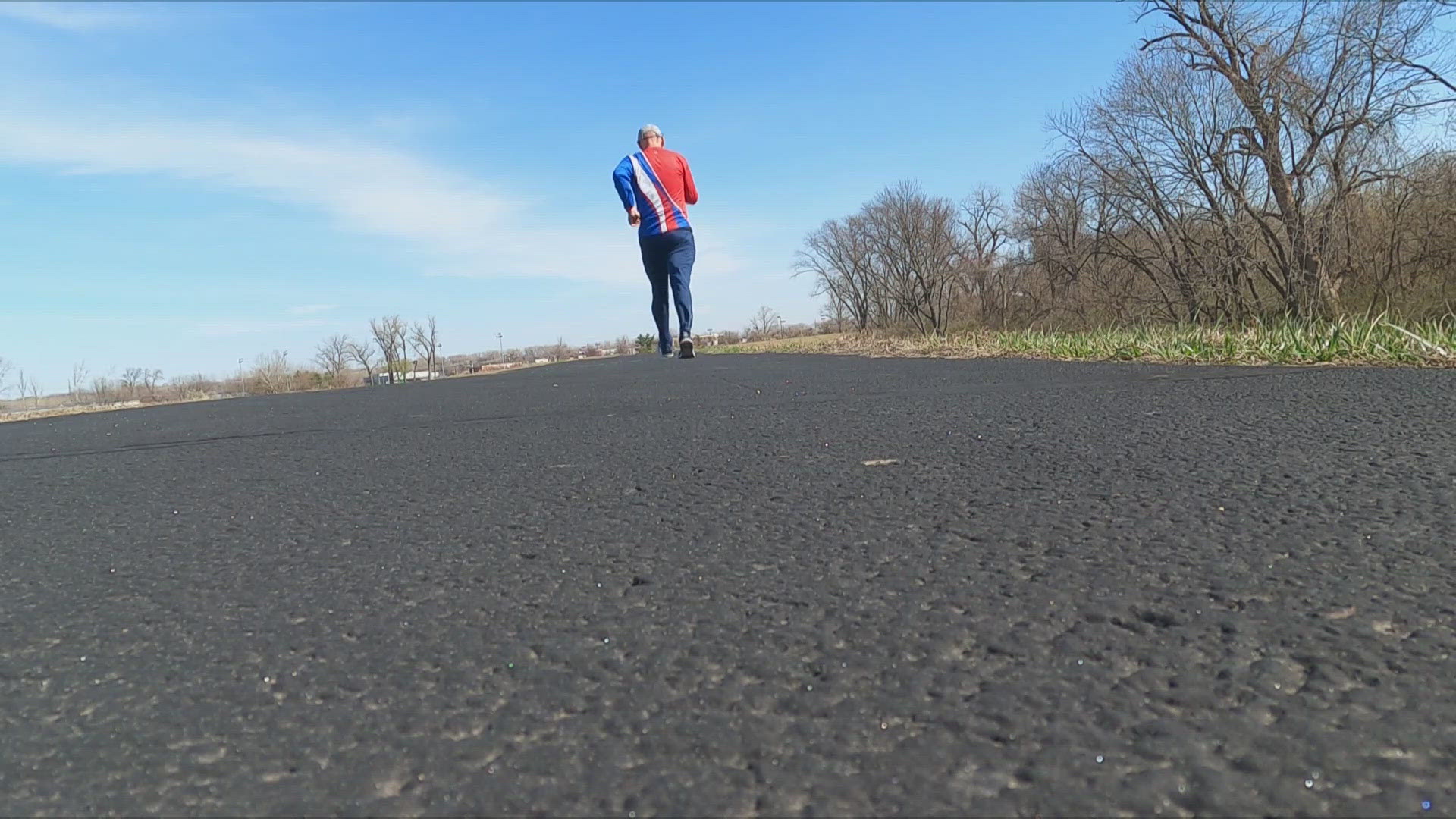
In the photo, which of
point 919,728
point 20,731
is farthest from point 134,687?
point 919,728

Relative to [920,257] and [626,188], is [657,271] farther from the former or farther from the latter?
[920,257]

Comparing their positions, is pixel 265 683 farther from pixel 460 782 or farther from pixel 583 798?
pixel 583 798

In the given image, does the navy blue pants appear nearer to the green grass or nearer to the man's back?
the man's back

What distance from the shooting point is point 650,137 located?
742 cm

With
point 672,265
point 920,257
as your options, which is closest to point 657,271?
point 672,265

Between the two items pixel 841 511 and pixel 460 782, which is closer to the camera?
pixel 460 782

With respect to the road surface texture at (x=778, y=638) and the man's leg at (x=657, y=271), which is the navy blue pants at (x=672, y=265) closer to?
the man's leg at (x=657, y=271)

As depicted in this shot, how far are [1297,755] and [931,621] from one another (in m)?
0.47

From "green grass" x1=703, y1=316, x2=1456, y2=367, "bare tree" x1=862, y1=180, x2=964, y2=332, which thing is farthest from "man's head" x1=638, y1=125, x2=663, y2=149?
"bare tree" x1=862, y1=180, x2=964, y2=332

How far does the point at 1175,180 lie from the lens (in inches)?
649

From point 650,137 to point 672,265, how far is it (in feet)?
3.94

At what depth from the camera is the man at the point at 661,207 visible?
7309 millimetres

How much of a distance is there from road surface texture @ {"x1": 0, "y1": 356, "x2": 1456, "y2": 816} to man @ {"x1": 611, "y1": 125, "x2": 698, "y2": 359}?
205 inches

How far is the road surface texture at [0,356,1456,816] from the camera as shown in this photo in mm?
812
